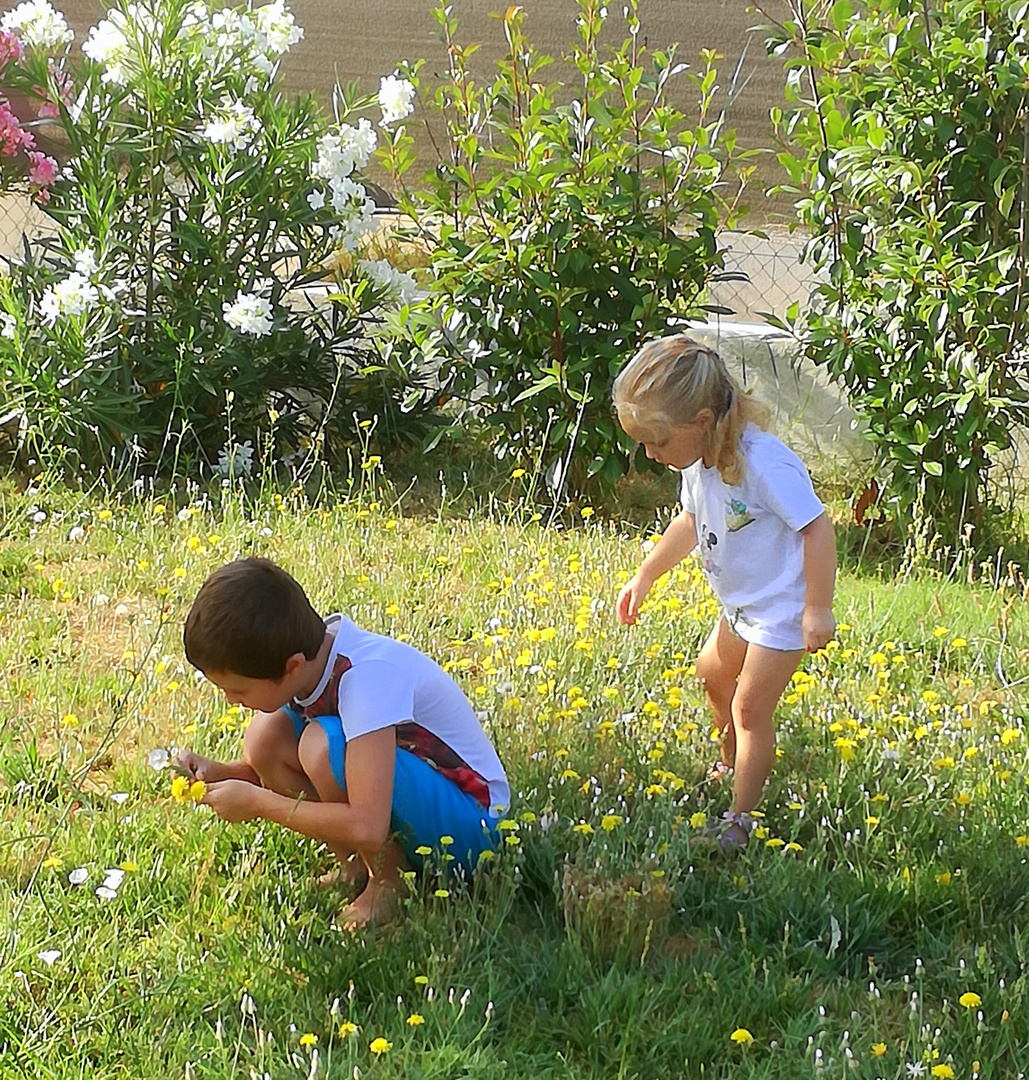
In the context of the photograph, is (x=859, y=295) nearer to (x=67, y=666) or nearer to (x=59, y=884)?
(x=67, y=666)

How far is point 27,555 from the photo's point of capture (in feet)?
14.4

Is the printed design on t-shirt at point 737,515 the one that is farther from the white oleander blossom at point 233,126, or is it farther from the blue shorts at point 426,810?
the white oleander blossom at point 233,126

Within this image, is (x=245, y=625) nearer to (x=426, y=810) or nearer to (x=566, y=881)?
(x=426, y=810)

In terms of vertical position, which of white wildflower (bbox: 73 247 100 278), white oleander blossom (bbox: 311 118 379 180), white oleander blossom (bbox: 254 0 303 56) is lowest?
white wildflower (bbox: 73 247 100 278)

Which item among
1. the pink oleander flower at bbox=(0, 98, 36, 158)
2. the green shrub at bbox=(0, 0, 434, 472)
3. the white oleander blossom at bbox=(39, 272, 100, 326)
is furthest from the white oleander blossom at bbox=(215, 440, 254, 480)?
the pink oleander flower at bbox=(0, 98, 36, 158)

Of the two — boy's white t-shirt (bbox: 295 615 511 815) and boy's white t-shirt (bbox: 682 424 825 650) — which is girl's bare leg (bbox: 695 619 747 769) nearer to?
boy's white t-shirt (bbox: 682 424 825 650)

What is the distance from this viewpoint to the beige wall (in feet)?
26.0

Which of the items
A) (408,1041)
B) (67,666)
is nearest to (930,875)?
(408,1041)

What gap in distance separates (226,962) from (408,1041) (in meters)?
0.40

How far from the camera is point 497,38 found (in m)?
8.45

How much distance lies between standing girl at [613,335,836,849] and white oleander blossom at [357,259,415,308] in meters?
2.67

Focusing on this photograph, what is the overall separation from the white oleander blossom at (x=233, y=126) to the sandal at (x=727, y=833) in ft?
10.8

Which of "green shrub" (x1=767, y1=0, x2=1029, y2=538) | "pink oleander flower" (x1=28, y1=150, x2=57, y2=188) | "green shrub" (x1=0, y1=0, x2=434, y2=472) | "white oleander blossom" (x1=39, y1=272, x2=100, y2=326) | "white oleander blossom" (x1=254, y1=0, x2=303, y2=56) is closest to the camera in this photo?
"green shrub" (x1=767, y1=0, x2=1029, y2=538)

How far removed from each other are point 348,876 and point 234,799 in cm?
43
